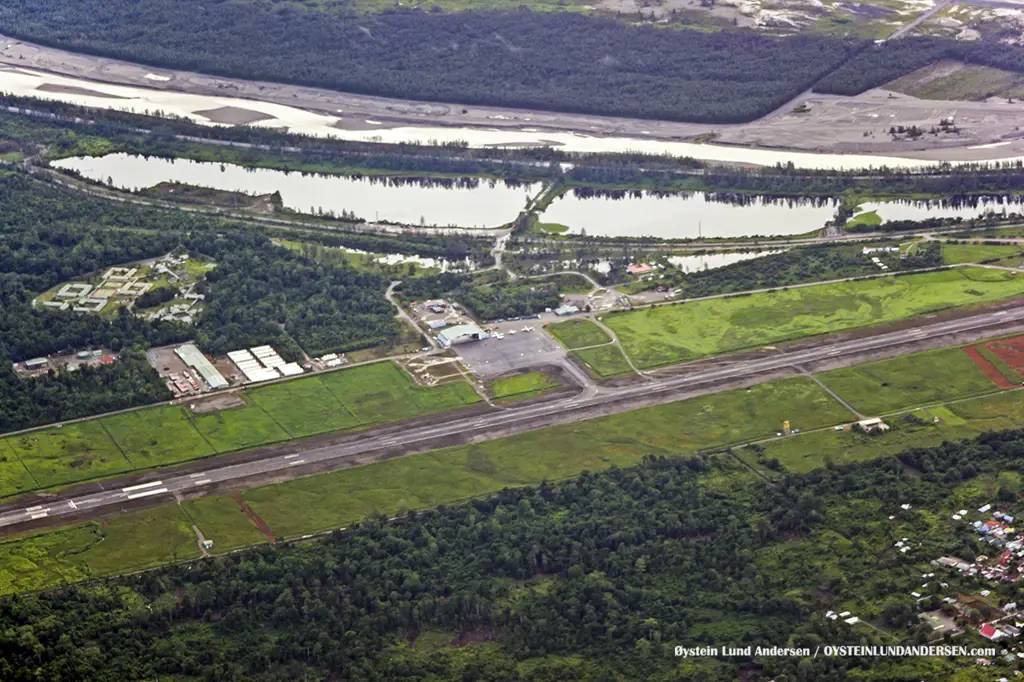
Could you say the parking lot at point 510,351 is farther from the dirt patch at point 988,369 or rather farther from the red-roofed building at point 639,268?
the dirt patch at point 988,369

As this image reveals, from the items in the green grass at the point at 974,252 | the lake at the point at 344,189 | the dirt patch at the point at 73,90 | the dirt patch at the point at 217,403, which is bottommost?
the dirt patch at the point at 217,403

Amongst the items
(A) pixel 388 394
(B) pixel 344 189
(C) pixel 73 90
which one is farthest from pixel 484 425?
(C) pixel 73 90

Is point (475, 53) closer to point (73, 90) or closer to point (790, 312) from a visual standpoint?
point (73, 90)

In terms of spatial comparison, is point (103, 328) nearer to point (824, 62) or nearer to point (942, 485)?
point (942, 485)

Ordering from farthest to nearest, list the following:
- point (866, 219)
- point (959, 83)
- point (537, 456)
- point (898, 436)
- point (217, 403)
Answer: point (959, 83)
point (866, 219)
point (217, 403)
point (898, 436)
point (537, 456)

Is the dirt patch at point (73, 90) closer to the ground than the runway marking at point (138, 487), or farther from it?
farther from it

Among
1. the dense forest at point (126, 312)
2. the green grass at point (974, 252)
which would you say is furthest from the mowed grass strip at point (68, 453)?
the green grass at point (974, 252)
